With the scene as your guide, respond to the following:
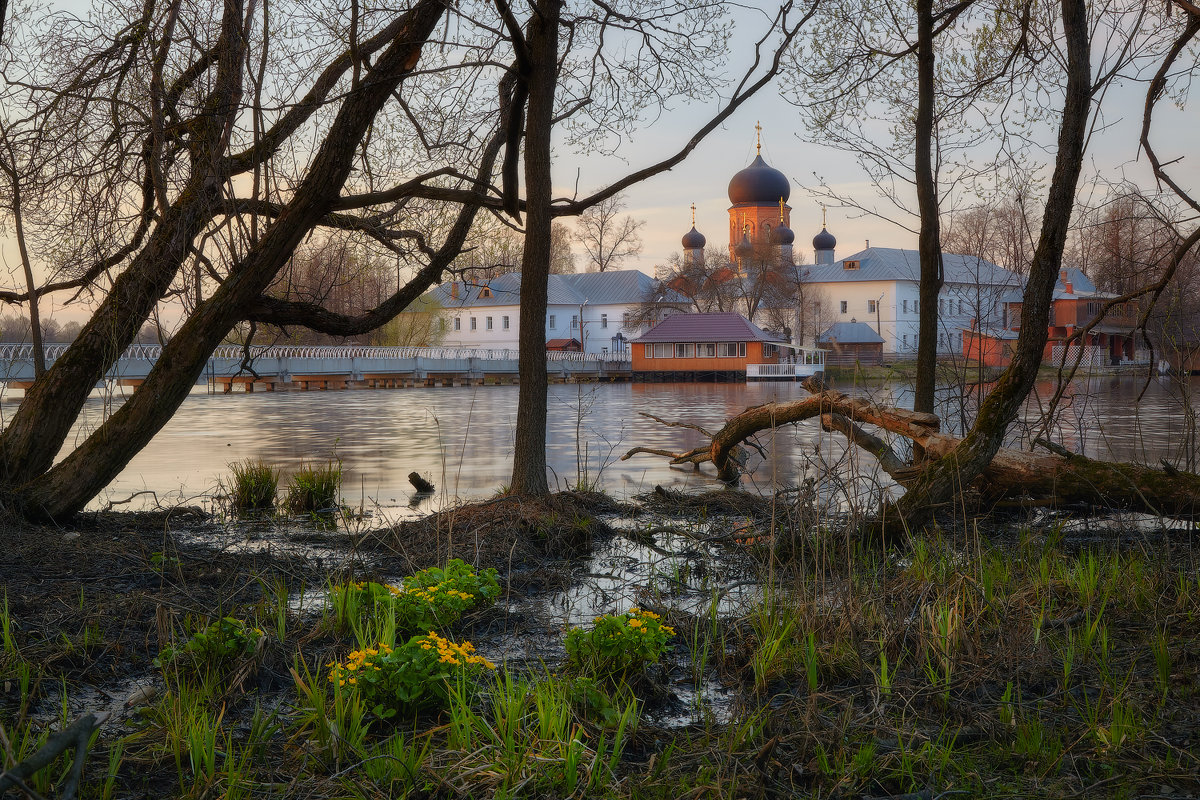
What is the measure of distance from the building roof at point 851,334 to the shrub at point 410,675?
70.9m

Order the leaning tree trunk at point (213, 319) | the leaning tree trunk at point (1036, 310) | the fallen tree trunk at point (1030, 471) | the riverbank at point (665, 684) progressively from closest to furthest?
the riverbank at point (665, 684) < the leaning tree trunk at point (1036, 310) < the fallen tree trunk at point (1030, 471) < the leaning tree trunk at point (213, 319)

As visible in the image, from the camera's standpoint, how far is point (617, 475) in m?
12.6

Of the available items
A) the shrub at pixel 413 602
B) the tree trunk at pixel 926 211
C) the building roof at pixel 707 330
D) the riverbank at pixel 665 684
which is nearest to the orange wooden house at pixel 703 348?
the building roof at pixel 707 330

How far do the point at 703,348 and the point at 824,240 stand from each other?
35.8 m

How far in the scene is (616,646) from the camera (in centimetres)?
383

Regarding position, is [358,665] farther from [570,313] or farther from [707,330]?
[570,313]

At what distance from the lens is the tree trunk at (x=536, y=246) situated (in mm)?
7598

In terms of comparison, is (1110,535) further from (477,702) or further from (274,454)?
(274,454)

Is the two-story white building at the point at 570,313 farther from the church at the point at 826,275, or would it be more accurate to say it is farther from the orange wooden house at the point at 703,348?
the orange wooden house at the point at 703,348

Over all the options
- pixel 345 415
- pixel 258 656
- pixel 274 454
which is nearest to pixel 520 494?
pixel 258 656

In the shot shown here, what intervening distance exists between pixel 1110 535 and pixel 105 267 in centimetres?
665

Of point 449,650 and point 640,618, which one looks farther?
point 640,618

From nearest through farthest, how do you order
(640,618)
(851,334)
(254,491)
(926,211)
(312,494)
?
1. (640,618)
2. (926,211)
3. (312,494)
4. (254,491)
5. (851,334)

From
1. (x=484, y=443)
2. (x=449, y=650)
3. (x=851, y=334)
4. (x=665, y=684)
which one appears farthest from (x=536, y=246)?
(x=851, y=334)
